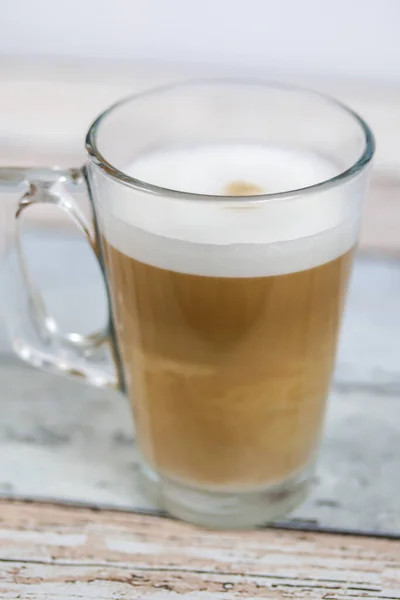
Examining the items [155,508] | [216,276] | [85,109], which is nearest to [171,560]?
[155,508]

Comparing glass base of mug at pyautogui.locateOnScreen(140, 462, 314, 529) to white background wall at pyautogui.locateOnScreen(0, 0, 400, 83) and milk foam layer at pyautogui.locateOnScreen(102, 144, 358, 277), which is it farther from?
white background wall at pyautogui.locateOnScreen(0, 0, 400, 83)

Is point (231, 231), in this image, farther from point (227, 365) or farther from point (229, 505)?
point (229, 505)

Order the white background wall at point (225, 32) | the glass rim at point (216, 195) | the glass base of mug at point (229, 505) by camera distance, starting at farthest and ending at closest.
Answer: the white background wall at point (225, 32), the glass base of mug at point (229, 505), the glass rim at point (216, 195)

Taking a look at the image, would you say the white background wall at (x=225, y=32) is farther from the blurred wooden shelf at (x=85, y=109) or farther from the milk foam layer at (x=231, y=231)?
the milk foam layer at (x=231, y=231)

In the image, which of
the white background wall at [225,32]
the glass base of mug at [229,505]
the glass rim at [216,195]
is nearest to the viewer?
the glass rim at [216,195]

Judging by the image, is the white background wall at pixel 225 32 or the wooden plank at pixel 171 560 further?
the white background wall at pixel 225 32

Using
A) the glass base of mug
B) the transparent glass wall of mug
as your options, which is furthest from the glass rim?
the glass base of mug

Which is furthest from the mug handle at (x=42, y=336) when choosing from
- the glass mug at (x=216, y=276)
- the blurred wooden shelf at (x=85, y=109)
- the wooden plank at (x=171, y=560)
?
the blurred wooden shelf at (x=85, y=109)

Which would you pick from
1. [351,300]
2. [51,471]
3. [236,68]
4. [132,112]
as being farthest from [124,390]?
[236,68]
